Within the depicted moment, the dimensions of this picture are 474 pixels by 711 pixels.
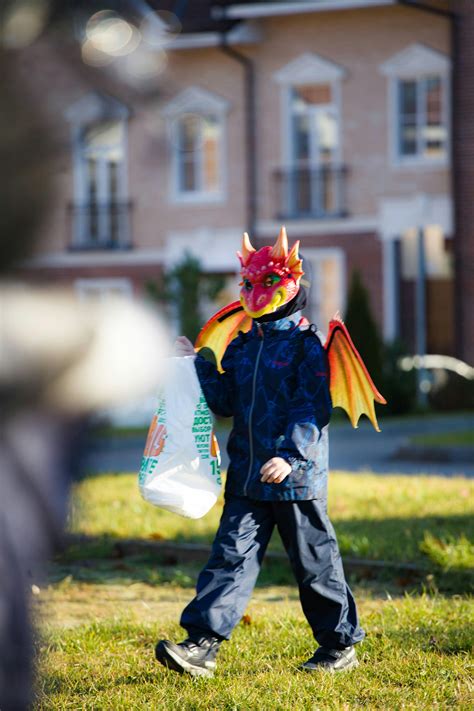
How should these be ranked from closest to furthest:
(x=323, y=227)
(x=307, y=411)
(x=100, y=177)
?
1. (x=100, y=177)
2. (x=307, y=411)
3. (x=323, y=227)

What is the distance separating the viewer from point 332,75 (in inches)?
898

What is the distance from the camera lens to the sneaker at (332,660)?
416 centimetres

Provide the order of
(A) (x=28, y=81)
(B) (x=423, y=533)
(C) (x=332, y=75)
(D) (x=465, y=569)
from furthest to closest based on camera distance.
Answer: (C) (x=332, y=75)
(B) (x=423, y=533)
(D) (x=465, y=569)
(A) (x=28, y=81)

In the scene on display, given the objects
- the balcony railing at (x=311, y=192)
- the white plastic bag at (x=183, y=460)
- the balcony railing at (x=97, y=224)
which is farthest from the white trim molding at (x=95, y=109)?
the balcony railing at (x=311, y=192)

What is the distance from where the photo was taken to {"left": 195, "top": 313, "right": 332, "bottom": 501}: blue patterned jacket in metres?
4.07

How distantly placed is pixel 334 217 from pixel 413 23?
3865mm

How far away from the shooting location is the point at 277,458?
4.01 m

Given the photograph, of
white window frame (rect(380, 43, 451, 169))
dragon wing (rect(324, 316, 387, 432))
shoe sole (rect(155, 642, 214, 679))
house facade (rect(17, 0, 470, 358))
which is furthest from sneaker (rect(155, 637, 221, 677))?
white window frame (rect(380, 43, 451, 169))

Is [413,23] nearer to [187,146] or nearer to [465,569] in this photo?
[465,569]

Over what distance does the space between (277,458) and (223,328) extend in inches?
32.6

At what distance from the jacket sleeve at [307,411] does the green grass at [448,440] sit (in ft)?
30.5

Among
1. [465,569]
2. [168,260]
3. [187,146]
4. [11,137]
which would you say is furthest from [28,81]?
[168,260]

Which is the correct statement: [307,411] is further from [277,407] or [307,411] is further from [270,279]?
[270,279]

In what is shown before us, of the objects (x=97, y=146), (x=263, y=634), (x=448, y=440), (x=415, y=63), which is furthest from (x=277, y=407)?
(x=415, y=63)
